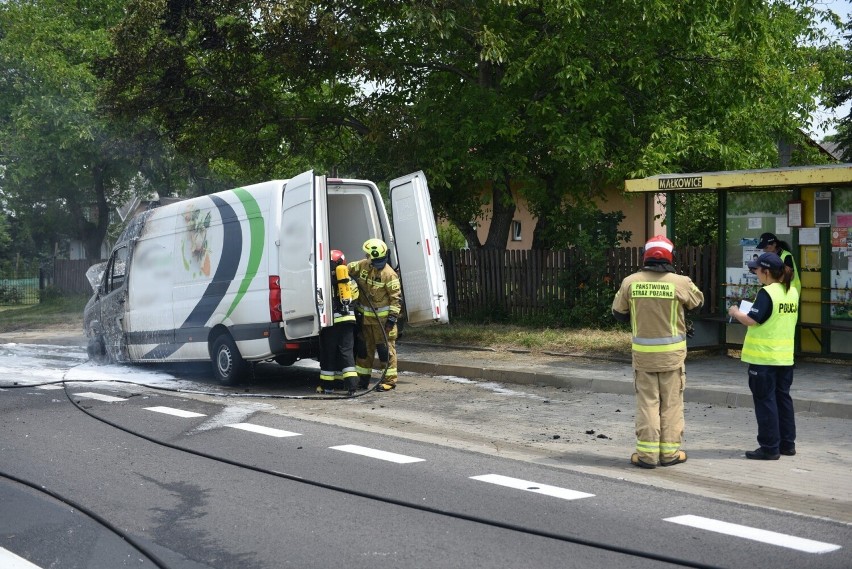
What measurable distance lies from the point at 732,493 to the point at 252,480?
3231 millimetres

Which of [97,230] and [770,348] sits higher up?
[97,230]

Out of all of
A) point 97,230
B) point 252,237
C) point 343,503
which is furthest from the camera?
point 97,230

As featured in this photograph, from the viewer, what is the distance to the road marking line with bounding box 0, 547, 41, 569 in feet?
16.8

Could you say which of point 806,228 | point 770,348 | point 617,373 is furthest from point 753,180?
point 770,348

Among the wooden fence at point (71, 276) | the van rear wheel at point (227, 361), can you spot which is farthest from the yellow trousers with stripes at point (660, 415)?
the wooden fence at point (71, 276)

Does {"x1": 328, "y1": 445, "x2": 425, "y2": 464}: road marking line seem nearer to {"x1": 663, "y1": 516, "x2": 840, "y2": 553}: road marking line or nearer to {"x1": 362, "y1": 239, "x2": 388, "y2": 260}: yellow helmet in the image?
{"x1": 663, "y1": 516, "x2": 840, "y2": 553}: road marking line

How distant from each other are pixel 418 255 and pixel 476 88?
5802 mm

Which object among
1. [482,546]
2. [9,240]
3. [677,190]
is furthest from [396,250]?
[9,240]

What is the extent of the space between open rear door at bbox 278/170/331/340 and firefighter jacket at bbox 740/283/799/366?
478 centimetres

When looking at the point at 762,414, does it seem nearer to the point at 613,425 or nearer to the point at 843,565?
the point at 613,425

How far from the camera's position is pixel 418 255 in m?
11.9

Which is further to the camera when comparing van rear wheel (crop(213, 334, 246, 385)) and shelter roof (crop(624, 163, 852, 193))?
van rear wheel (crop(213, 334, 246, 385))

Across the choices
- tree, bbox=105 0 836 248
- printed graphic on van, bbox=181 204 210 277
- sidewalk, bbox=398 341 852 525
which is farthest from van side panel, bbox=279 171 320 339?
tree, bbox=105 0 836 248

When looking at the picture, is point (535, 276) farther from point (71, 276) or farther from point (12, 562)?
point (71, 276)
